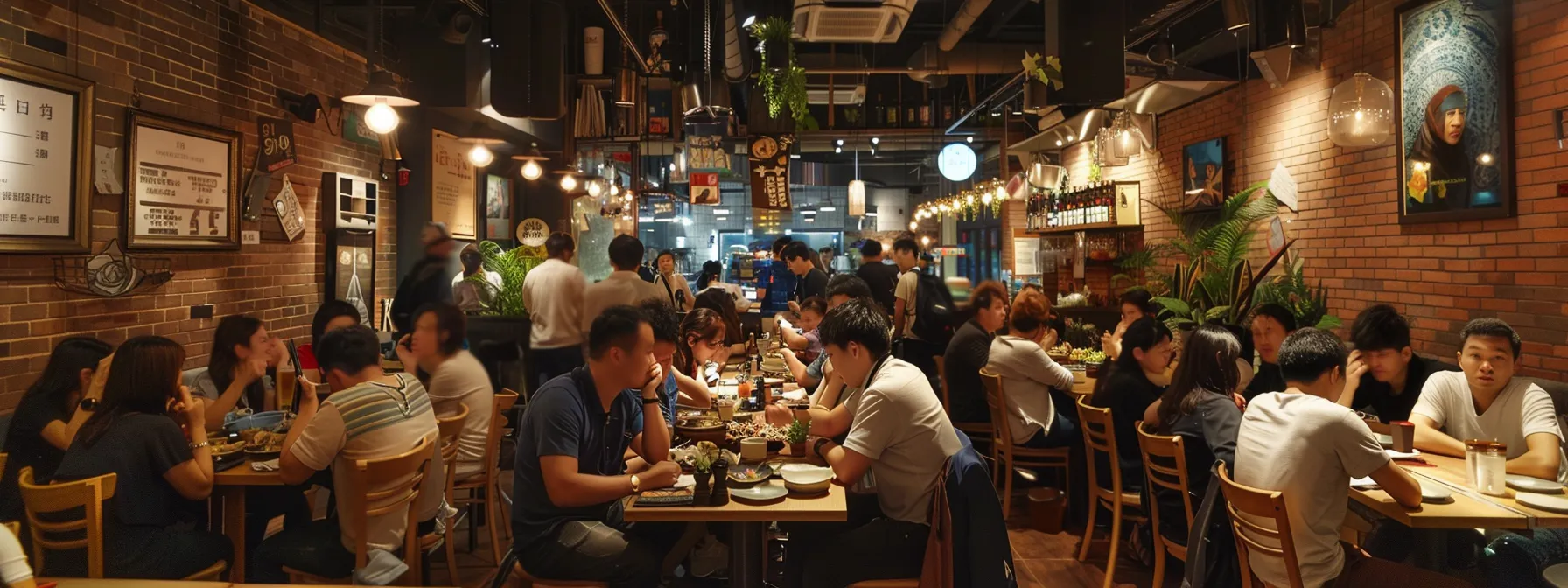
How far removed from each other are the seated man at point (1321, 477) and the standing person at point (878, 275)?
15.1ft

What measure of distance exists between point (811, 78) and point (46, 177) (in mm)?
7310

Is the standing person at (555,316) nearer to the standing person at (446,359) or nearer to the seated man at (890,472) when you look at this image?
the standing person at (446,359)

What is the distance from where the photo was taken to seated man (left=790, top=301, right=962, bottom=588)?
9.11 feet

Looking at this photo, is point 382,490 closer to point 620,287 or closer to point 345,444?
point 345,444

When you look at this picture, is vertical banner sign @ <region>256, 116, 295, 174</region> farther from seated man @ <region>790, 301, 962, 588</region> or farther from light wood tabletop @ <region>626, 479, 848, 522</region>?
seated man @ <region>790, 301, 962, 588</region>

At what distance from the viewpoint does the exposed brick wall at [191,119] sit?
3730 mm

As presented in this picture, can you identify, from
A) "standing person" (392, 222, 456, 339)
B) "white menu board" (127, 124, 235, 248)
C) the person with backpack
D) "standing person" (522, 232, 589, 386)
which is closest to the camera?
"standing person" (392, 222, 456, 339)

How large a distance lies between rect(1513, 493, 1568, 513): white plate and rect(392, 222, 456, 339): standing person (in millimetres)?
3221

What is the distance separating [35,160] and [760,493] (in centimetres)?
350

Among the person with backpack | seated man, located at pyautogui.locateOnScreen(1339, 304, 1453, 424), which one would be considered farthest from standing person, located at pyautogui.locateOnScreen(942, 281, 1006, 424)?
seated man, located at pyautogui.locateOnScreen(1339, 304, 1453, 424)

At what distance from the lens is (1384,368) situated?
388 centimetres

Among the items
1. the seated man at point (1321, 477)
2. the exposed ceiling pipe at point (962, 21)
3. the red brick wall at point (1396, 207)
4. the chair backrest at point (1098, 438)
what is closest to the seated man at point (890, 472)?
the seated man at point (1321, 477)

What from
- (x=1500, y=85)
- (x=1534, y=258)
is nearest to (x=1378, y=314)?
(x=1534, y=258)

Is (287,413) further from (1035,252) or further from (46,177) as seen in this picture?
(1035,252)
